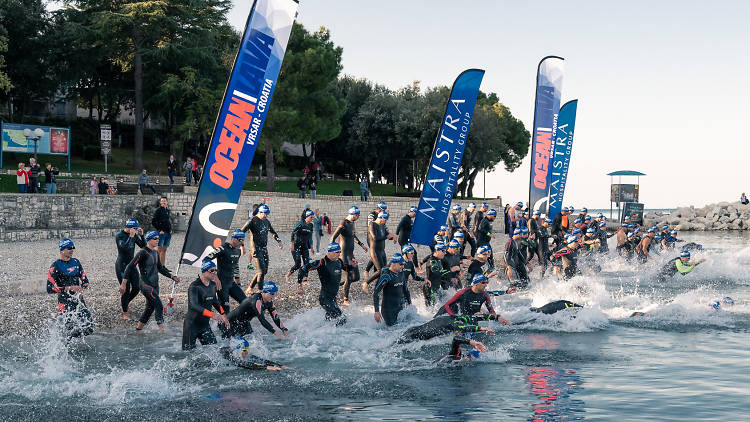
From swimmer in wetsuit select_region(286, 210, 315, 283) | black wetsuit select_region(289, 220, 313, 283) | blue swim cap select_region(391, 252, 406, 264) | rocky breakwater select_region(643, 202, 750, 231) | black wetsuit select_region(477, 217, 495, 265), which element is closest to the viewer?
blue swim cap select_region(391, 252, 406, 264)

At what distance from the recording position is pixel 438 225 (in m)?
21.1

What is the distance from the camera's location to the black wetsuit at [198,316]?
1150 centimetres

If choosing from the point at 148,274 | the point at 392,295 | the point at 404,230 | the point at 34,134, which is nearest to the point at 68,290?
the point at 148,274

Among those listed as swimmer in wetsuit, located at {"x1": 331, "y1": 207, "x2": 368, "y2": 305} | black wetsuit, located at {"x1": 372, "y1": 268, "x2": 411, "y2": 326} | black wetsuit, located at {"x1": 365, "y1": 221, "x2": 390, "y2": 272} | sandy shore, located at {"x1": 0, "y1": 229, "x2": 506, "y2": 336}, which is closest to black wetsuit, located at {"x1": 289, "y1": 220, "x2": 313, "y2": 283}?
sandy shore, located at {"x1": 0, "y1": 229, "x2": 506, "y2": 336}

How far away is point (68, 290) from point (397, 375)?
5957mm

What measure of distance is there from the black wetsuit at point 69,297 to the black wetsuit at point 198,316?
2314 millimetres

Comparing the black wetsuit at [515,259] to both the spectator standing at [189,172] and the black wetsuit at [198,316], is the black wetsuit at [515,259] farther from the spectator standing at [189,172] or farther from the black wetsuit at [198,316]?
the spectator standing at [189,172]

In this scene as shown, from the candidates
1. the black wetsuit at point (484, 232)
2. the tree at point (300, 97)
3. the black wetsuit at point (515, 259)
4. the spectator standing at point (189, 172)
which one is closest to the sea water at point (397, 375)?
the black wetsuit at point (515, 259)

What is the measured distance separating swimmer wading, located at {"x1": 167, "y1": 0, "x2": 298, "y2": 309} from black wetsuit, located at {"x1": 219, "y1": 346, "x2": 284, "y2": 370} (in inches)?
150

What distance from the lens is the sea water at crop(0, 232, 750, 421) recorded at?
10.0 meters

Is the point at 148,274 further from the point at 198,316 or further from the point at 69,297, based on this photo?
the point at 198,316

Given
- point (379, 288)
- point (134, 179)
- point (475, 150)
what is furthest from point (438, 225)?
point (475, 150)

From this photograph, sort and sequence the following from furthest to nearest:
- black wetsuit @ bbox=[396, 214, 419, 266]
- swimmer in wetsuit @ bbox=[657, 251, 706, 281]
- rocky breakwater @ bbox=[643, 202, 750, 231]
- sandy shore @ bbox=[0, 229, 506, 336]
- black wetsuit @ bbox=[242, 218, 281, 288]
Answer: rocky breakwater @ bbox=[643, 202, 750, 231]
swimmer in wetsuit @ bbox=[657, 251, 706, 281]
black wetsuit @ bbox=[396, 214, 419, 266]
black wetsuit @ bbox=[242, 218, 281, 288]
sandy shore @ bbox=[0, 229, 506, 336]

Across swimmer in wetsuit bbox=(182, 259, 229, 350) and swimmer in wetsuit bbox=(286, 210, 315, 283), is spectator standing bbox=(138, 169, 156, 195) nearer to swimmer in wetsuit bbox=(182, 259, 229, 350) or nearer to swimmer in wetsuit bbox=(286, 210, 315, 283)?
swimmer in wetsuit bbox=(286, 210, 315, 283)
